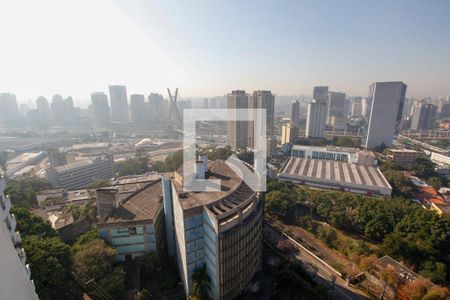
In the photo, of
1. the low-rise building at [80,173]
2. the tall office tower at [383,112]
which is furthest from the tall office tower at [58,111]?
the tall office tower at [383,112]

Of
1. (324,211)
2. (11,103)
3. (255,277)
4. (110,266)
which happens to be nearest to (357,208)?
(324,211)

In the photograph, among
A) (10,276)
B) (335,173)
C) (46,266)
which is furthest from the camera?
(335,173)

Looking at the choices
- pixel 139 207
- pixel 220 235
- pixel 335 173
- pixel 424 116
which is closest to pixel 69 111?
pixel 139 207

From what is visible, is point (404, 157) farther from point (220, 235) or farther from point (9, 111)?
point (9, 111)

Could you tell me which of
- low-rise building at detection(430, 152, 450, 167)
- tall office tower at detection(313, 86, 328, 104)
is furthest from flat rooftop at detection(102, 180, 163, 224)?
tall office tower at detection(313, 86, 328, 104)

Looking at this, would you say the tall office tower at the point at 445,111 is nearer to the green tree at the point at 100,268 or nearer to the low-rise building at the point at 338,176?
the low-rise building at the point at 338,176
